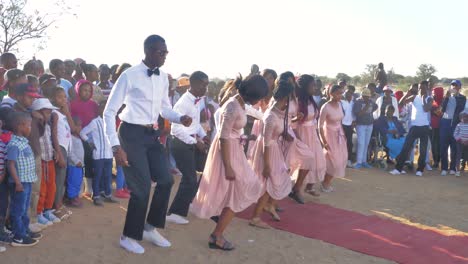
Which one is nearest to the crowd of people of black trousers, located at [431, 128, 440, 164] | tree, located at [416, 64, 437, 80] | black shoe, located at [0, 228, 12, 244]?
black shoe, located at [0, 228, 12, 244]

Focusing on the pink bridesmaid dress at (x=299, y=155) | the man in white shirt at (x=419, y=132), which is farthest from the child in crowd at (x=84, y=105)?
the man in white shirt at (x=419, y=132)

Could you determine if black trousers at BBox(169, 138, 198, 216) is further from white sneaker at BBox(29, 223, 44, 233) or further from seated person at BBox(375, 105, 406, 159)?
seated person at BBox(375, 105, 406, 159)

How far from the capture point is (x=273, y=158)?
6375mm

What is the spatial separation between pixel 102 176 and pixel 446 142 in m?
8.14

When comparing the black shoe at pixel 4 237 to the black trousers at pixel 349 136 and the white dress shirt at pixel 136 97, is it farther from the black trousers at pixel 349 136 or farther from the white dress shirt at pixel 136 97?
the black trousers at pixel 349 136

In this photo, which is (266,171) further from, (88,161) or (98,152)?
(88,161)

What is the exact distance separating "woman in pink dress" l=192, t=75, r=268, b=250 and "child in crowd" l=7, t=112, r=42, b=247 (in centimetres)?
176

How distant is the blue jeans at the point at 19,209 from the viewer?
4879 millimetres

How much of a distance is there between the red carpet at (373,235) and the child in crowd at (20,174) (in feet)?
9.64

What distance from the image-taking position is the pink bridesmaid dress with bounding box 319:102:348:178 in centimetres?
834

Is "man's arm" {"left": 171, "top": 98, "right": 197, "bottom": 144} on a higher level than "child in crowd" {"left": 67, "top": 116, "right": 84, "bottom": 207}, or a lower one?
higher

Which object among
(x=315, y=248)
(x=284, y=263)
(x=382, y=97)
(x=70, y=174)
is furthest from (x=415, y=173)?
(x=70, y=174)

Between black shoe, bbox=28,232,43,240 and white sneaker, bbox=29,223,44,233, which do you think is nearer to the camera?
black shoe, bbox=28,232,43,240

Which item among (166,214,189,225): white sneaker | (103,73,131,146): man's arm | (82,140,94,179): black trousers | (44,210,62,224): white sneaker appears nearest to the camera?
(103,73,131,146): man's arm
